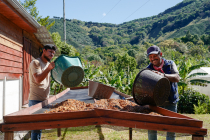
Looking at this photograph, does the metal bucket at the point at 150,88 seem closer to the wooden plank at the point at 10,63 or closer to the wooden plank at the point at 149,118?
the wooden plank at the point at 149,118

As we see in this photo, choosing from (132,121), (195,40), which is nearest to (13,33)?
(132,121)

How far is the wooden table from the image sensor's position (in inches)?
54.5

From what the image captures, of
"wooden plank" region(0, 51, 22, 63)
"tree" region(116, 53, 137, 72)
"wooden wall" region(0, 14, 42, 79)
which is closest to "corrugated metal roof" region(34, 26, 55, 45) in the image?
"wooden wall" region(0, 14, 42, 79)

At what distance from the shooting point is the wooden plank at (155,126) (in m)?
1.37

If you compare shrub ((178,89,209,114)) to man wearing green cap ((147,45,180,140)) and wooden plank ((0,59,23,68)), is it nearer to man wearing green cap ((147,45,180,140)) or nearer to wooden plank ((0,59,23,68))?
man wearing green cap ((147,45,180,140))

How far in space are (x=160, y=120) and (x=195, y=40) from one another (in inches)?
2994

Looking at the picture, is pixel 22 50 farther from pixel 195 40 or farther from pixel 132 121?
pixel 195 40

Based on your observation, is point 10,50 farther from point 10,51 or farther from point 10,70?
point 10,70

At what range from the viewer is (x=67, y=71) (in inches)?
99.3

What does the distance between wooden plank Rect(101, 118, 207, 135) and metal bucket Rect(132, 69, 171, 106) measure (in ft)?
1.17

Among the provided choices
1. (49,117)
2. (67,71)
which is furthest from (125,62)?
(49,117)

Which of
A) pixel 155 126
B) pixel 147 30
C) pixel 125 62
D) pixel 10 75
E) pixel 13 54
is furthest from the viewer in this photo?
pixel 147 30

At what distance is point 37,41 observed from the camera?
782 centimetres

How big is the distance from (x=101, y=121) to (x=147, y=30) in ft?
401
